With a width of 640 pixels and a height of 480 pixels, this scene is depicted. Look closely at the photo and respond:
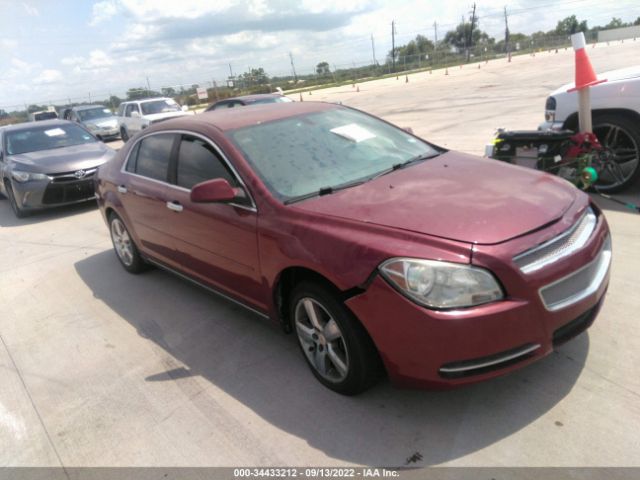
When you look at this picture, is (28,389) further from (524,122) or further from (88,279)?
(524,122)

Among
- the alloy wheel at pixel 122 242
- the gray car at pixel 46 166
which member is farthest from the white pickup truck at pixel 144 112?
the alloy wheel at pixel 122 242

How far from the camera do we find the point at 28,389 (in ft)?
11.8

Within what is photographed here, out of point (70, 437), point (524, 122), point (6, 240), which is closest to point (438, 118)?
point (524, 122)

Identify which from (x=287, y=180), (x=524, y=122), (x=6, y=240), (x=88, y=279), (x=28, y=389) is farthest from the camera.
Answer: (x=524, y=122)

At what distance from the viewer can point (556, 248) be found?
8.23 feet

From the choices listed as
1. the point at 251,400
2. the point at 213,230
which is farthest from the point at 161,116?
the point at 251,400

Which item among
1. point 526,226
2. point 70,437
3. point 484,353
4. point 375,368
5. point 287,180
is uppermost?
point 287,180

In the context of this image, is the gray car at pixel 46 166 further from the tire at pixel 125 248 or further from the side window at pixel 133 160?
the side window at pixel 133 160

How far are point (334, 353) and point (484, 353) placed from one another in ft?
2.95

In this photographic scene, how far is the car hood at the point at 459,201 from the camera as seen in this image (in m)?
2.52

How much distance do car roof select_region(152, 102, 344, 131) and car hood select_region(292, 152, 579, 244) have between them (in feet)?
3.52

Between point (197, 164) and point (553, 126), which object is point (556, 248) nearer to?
point (197, 164)

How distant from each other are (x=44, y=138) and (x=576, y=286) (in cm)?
1012

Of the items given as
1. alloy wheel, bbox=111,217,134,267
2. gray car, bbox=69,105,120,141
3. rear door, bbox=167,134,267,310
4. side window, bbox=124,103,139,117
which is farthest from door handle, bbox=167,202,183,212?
gray car, bbox=69,105,120,141
